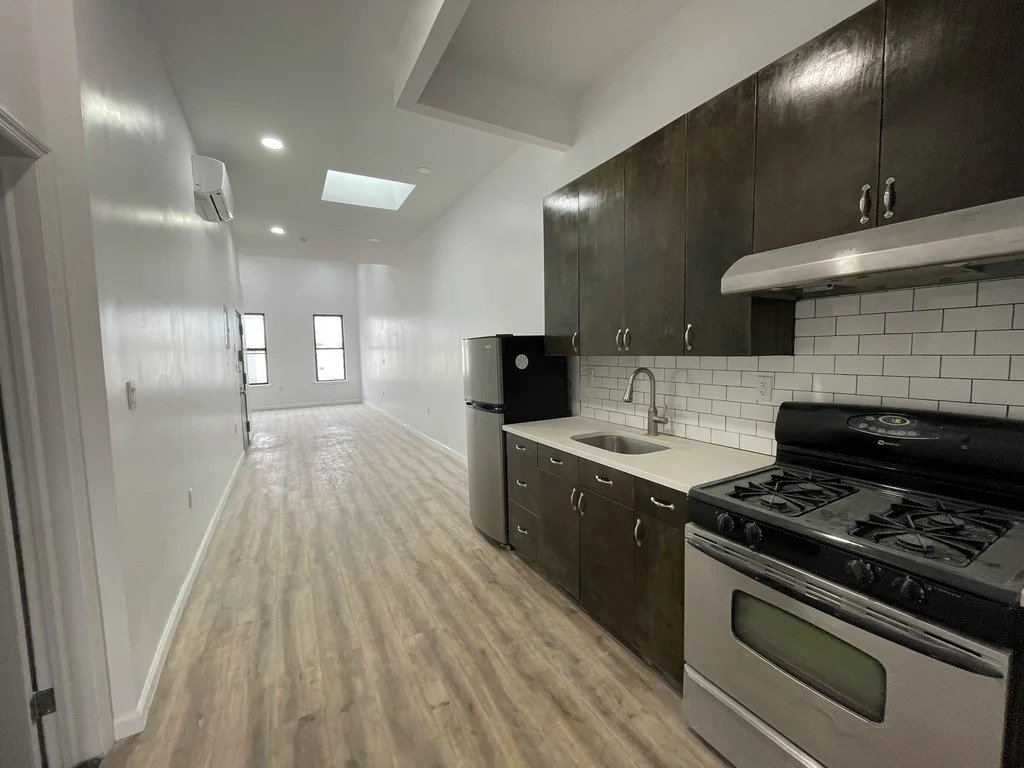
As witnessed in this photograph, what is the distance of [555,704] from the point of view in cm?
Answer: 173

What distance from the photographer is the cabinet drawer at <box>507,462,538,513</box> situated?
2645 mm

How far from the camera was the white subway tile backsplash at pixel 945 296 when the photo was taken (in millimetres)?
1342

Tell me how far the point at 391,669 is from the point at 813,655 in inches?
66.9

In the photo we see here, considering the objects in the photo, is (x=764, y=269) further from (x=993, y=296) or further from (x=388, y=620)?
(x=388, y=620)

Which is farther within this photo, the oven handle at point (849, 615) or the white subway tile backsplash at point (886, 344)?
the white subway tile backsplash at point (886, 344)

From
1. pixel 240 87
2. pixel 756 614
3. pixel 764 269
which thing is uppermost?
pixel 240 87

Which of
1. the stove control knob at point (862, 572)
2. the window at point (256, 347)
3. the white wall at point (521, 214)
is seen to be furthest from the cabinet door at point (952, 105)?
the window at point (256, 347)

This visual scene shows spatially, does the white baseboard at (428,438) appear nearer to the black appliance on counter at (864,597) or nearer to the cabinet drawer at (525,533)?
the cabinet drawer at (525,533)

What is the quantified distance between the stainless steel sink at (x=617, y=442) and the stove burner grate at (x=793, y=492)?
879mm

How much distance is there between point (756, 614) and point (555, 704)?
924 millimetres

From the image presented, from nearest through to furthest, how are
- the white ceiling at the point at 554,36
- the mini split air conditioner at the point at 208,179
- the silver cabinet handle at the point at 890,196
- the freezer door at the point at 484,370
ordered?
the silver cabinet handle at the point at 890,196, the white ceiling at the point at 554,36, the freezer door at the point at 484,370, the mini split air conditioner at the point at 208,179

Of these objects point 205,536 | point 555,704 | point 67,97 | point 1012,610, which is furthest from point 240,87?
point 1012,610

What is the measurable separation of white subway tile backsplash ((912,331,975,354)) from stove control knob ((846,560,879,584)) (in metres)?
0.87

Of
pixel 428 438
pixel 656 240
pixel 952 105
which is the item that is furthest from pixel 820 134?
pixel 428 438
